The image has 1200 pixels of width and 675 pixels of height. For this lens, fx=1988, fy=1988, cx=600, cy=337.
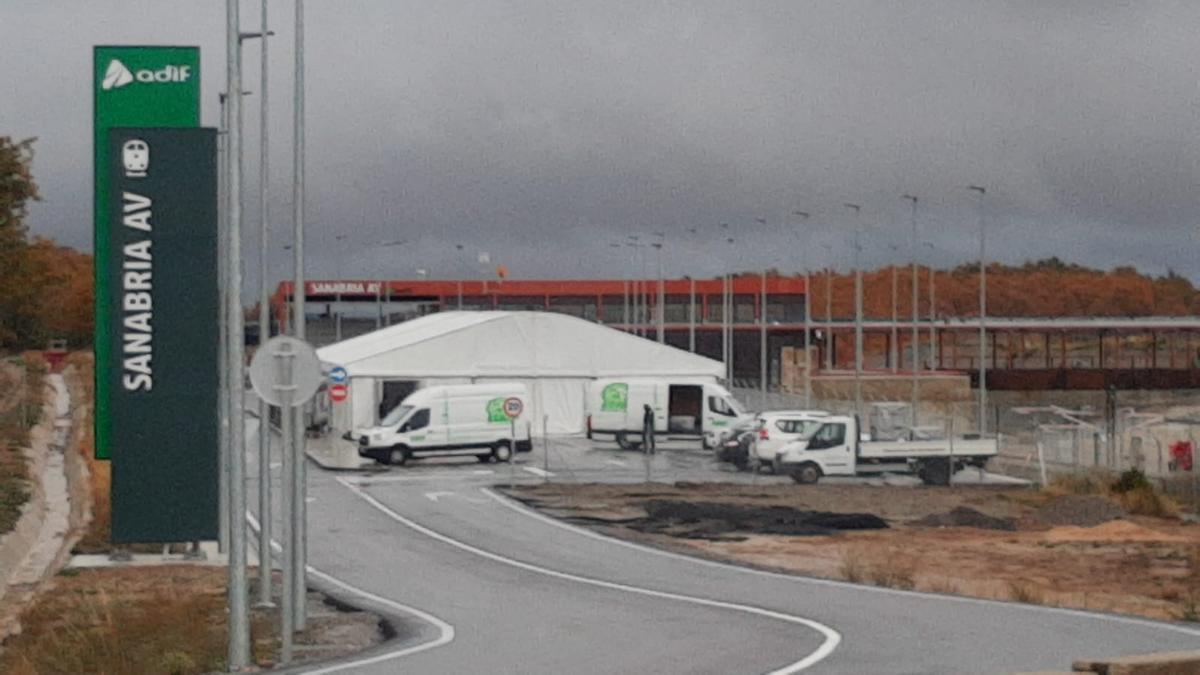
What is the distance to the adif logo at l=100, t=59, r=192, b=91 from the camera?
27.3m

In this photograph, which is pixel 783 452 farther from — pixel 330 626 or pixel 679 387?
pixel 330 626

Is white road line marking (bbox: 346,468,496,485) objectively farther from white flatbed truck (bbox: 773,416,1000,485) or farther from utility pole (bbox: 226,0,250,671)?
utility pole (bbox: 226,0,250,671)

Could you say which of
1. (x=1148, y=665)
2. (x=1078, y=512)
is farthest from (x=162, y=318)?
(x=1078, y=512)

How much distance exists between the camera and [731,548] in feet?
123

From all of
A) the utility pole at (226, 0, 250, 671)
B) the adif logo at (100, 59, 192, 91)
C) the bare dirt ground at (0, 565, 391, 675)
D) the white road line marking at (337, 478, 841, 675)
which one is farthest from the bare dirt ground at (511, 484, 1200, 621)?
the adif logo at (100, 59, 192, 91)

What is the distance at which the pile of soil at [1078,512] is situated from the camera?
46.0 meters

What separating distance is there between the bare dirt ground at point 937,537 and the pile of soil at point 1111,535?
43 millimetres

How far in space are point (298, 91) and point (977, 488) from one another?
116 feet

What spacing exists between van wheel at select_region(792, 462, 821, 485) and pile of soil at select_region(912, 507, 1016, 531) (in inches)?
366

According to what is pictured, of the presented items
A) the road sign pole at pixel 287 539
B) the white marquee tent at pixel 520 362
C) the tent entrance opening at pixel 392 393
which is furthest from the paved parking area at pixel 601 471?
the road sign pole at pixel 287 539

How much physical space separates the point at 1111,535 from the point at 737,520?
808cm

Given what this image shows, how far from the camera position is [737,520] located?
4328 centimetres

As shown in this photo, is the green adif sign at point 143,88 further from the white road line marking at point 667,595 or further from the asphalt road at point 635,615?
the white road line marking at point 667,595

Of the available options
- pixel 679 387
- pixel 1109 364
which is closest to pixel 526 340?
pixel 679 387
